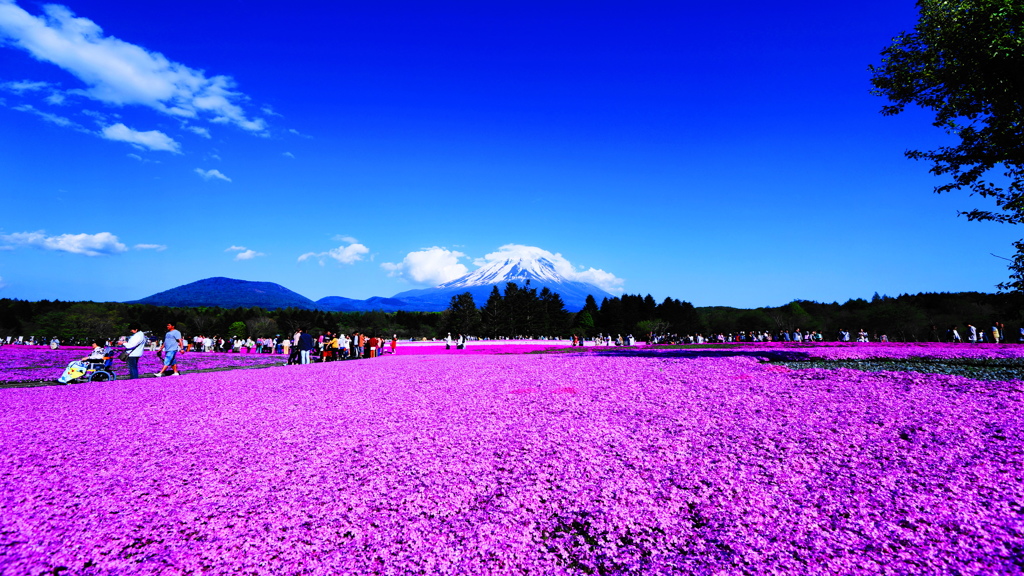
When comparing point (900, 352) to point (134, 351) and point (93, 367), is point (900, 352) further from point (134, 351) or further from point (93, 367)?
point (93, 367)

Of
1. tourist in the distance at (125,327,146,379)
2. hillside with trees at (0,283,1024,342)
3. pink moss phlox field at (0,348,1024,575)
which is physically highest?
hillside with trees at (0,283,1024,342)

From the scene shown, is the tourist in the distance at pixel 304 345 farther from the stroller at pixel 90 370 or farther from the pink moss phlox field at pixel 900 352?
the pink moss phlox field at pixel 900 352

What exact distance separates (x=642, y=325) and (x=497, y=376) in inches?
4298

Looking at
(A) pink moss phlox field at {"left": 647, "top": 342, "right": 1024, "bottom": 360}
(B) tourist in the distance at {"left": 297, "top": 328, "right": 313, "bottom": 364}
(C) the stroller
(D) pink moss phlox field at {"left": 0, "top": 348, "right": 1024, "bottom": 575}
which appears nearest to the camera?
(D) pink moss phlox field at {"left": 0, "top": 348, "right": 1024, "bottom": 575}

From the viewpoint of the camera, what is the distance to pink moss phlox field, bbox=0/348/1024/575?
343 centimetres

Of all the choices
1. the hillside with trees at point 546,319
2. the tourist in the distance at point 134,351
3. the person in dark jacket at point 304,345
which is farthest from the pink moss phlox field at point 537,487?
the hillside with trees at point 546,319

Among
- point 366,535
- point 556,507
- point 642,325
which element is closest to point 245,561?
point 366,535

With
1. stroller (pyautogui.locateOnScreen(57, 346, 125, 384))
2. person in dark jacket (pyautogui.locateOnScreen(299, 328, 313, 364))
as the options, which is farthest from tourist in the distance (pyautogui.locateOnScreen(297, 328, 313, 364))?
stroller (pyautogui.locateOnScreen(57, 346, 125, 384))

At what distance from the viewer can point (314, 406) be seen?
Answer: 9.02 meters

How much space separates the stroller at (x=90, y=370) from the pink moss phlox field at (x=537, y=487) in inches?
290

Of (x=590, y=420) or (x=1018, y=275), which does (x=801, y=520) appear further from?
(x=1018, y=275)

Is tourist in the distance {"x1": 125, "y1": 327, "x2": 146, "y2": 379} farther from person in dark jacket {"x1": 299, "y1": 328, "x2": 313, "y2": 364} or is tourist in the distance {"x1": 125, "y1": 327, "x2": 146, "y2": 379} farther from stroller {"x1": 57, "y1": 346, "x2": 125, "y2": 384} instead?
person in dark jacket {"x1": 299, "y1": 328, "x2": 313, "y2": 364}

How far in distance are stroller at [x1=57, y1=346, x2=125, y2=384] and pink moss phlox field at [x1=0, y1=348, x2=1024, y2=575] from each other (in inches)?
290

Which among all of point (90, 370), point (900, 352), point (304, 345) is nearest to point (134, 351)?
point (90, 370)
